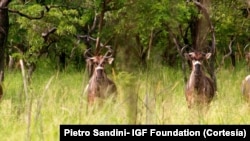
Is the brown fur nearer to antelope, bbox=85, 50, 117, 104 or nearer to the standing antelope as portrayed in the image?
antelope, bbox=85, 50, 117, 104

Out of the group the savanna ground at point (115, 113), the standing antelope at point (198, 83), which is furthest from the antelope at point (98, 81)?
the savanna ground at point (115, 113)

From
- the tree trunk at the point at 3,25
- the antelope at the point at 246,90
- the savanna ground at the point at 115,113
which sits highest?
the tree trunk at the point at 3,25

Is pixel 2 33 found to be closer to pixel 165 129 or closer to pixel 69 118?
pixel 69 118

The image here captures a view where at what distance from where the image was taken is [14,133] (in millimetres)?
6086

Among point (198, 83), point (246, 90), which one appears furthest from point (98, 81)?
point (246, 90)

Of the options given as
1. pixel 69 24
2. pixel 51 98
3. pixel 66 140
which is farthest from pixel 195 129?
pixel 69 24

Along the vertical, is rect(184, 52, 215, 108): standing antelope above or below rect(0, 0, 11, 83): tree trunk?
below

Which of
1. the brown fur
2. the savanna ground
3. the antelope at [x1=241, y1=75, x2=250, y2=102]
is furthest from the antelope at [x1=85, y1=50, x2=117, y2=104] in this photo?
the savanna ground

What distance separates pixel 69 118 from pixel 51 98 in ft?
8.16

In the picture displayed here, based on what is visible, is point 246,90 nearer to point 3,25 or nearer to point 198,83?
point 198,83
